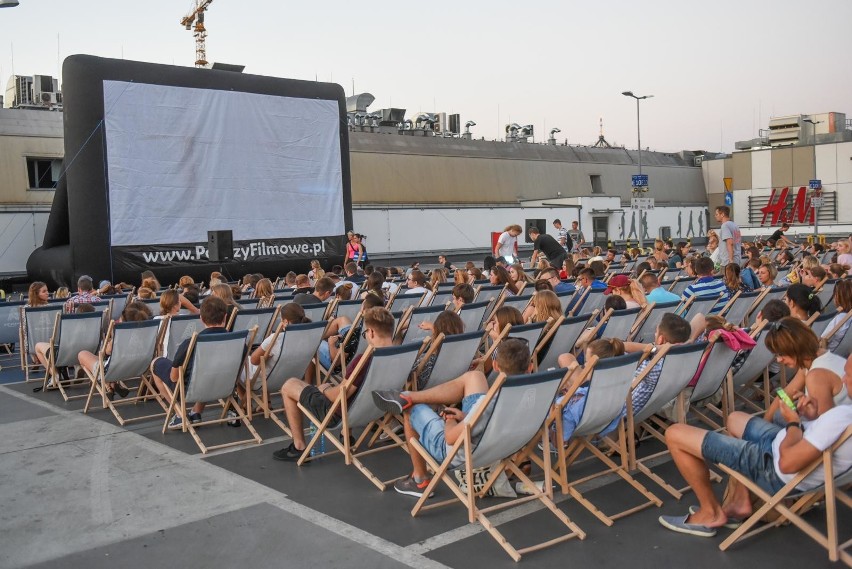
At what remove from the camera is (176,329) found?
285 inches

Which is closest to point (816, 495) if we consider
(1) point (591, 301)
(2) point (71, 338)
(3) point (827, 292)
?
(1) point (591, 301)

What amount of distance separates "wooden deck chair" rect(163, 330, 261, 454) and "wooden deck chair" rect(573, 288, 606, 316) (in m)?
3.98

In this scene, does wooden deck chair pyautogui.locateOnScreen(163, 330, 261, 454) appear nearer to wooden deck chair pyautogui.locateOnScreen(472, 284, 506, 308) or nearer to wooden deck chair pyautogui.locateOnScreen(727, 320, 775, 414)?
wooden deck chair pyautogui.locateOnScreen(727, 320, 775, 414)

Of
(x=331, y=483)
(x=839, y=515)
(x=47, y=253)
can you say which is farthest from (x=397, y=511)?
(x=47, y=253)

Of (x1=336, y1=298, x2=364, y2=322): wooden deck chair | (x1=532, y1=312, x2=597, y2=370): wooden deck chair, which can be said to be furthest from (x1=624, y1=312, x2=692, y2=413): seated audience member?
(x1=336, y1=298, x2=364, y2=322): wooden deck chair

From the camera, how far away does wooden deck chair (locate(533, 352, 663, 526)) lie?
175 inches

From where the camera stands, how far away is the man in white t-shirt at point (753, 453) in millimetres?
3607

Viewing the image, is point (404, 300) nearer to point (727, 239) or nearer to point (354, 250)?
point (727, 239)

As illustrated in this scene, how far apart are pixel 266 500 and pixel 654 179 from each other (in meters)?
40.9

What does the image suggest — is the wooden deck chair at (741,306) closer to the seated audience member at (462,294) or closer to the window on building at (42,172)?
the seated audience member at (462,294)

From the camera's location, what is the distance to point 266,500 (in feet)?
15.8

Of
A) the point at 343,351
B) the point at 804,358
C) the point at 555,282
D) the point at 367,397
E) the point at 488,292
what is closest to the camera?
the point at 804,358

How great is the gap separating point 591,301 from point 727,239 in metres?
4.44

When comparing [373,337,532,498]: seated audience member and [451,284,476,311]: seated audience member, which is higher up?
[451,284,476,311]: seated audience member
